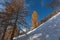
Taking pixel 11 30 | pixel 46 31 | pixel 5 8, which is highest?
pixel 46 31

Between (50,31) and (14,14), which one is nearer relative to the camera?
(50,31)

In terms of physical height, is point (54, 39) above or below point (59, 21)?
below

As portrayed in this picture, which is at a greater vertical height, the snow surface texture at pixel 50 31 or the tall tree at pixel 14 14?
the snow surface texture at pixel 50 31

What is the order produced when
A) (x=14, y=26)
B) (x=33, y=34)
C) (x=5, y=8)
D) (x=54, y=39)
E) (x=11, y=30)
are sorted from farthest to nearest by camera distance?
(x=5, y=8) → (x=11, y=30) → (x=14, y=26) → (x=33, y=34) → (x=54, y=39)

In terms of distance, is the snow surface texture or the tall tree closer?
the snow surface texture

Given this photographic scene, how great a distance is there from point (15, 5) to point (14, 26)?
96.8 inches

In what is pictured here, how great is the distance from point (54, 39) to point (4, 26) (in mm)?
8989

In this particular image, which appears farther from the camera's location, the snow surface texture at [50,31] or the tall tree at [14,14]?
the tall tree at [14,14]

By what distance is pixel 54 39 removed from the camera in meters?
7.92

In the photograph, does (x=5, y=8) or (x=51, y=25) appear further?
(x=5, y=8)

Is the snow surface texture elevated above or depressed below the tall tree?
above

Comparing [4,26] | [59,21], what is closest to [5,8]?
[4,26]

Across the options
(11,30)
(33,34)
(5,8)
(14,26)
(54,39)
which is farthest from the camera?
(5,8)

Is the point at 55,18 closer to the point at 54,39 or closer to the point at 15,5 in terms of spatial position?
the point at 54,39
